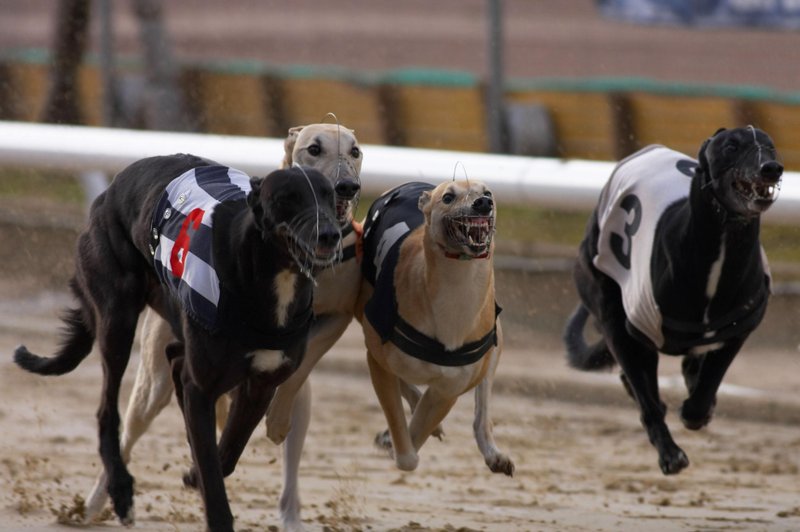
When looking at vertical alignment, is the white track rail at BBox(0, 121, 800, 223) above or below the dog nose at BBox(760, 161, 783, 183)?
below

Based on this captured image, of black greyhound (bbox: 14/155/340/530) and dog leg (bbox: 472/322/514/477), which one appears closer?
black greyhound (bbox: 14/155/340/530)

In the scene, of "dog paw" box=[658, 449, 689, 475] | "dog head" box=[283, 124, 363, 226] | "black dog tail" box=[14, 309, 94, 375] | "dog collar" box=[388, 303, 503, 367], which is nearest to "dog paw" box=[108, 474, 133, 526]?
"black dog tail" box=[14, 309, 94, 375]

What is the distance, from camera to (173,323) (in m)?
4.07

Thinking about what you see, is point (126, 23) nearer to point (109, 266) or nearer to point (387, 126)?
point (387, 126)

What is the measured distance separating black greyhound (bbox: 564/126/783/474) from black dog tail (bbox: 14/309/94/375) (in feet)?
5.22

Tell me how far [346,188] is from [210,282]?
1.40 ft

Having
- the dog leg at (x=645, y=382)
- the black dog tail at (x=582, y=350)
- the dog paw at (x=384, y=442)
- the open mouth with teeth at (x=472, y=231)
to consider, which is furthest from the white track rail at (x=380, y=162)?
the open mouth with teeth at (x=472, y=231)

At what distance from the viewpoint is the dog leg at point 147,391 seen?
4.49 metres

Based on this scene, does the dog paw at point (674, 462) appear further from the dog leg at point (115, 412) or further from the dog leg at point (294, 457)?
the dog leg at point (115, 412)

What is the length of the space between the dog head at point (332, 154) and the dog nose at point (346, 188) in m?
0.01

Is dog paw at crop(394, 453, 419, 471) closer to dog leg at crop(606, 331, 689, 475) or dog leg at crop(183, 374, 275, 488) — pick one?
dog leg at crop(183, 374, 275, 488)

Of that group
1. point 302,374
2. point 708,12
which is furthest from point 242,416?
point 708,12

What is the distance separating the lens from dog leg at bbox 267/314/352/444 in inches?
170

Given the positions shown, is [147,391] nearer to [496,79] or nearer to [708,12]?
[496,79]
